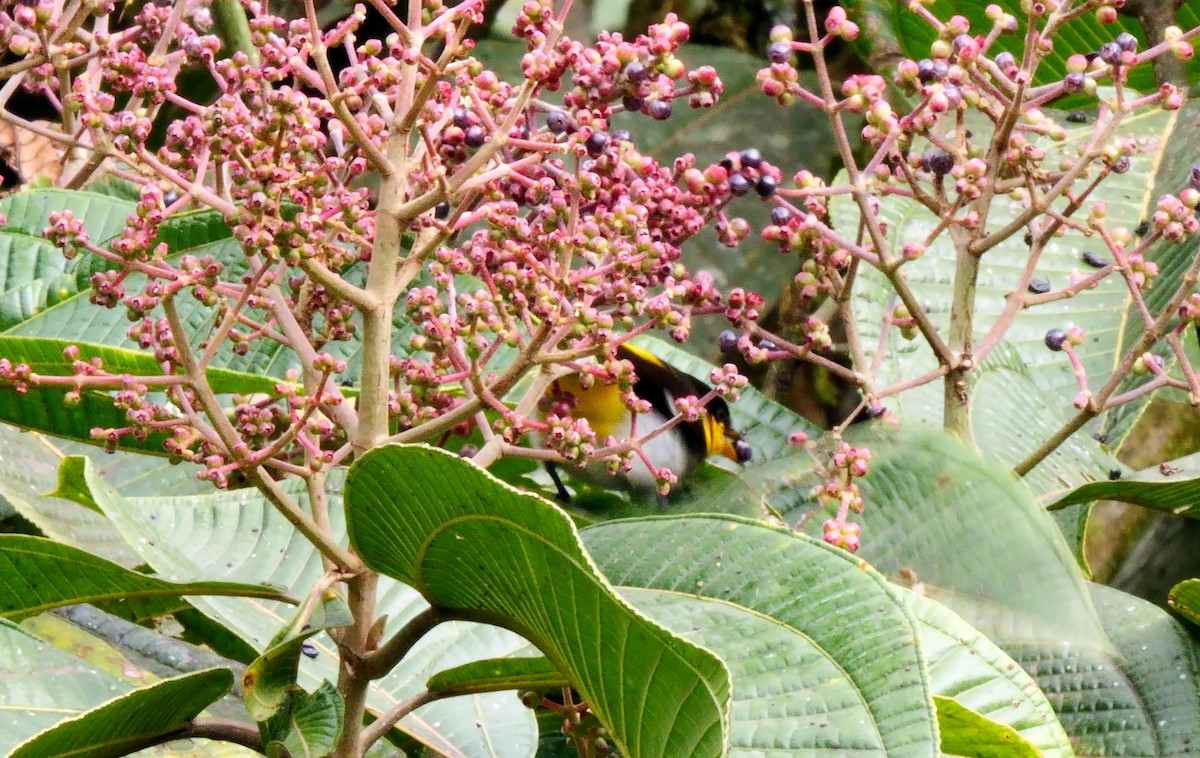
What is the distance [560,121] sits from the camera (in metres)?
0.85

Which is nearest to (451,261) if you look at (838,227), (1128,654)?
(1128,654)

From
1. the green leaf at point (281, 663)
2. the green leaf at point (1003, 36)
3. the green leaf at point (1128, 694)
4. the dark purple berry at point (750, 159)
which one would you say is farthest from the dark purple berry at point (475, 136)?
the green leaf at point (1003, 36)

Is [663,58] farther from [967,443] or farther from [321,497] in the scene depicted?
[967,443]

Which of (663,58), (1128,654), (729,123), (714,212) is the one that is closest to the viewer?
(663,58)

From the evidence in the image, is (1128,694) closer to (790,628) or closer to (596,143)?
(790,628)

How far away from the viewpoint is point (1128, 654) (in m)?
1.14

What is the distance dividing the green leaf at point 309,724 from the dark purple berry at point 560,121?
14.2 inches

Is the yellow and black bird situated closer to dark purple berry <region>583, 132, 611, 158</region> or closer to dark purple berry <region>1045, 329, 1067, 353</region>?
Answer: dark purple berry <region>1045, 329, 1067, 353</region>

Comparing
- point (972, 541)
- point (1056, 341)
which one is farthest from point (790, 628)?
point (1056, 341)

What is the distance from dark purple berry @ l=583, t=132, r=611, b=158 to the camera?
2.70 feet

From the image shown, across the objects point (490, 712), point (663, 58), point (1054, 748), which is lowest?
point (490, 712)

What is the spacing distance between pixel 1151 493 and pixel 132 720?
33.1 inches

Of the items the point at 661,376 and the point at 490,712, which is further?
the point at 661,376

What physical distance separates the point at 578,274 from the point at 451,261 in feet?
0.26
